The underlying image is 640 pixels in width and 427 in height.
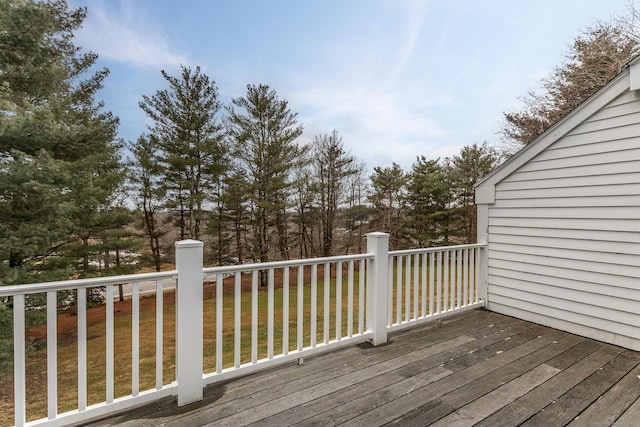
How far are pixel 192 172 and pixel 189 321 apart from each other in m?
10.0

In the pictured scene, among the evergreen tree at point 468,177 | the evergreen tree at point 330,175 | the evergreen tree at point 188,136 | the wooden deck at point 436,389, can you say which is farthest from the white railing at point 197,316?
the evergreen tree at point 468,177

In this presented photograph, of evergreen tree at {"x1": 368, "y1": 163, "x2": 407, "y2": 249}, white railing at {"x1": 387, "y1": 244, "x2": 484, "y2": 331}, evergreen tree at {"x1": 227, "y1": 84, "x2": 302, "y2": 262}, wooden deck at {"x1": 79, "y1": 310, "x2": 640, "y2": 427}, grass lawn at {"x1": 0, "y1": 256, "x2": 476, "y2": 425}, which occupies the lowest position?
grass lawn at {"x1": 0, "y1": 256, "x2": 476, "y2": 425}

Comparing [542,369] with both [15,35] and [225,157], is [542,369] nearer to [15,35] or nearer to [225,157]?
[15,35]

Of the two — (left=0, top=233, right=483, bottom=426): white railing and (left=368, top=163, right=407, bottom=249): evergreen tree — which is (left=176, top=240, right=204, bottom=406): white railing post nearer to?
(left=0, top=233, right=483, bottom=426): white railing

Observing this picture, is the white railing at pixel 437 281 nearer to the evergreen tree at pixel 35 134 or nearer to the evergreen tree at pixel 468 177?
the evergreen tree at pixel 35 134

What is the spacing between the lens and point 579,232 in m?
3.14

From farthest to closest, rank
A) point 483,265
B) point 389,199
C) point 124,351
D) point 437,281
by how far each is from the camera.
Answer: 1. point 389,199
2. point 124,351
3. point 483,265
4. point 437,281

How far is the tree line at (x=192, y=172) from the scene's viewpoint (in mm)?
5215

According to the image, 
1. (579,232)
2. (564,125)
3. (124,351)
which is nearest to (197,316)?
(579,232)

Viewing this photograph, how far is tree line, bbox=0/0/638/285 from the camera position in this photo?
17.1ft

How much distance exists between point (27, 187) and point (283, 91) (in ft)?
27.2

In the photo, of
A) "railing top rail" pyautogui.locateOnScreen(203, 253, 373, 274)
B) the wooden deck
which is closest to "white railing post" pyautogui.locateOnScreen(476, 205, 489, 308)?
the wooden deck

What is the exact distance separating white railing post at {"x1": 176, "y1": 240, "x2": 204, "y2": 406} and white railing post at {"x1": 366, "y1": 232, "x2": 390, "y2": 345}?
1556 millimetres

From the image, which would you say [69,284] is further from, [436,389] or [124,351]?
[124,351]
